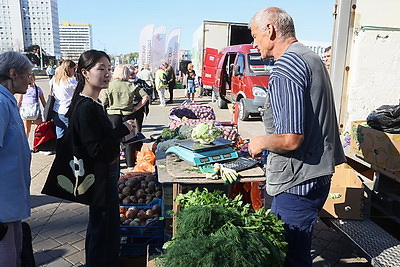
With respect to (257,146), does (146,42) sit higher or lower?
higher

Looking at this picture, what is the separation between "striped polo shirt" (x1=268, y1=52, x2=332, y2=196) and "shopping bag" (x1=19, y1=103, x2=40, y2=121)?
6.12 metres

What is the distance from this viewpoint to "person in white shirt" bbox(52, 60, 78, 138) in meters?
5.91

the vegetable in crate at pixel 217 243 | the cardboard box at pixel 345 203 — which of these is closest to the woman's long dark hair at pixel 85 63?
the vegetable in crate at pixel 217 243

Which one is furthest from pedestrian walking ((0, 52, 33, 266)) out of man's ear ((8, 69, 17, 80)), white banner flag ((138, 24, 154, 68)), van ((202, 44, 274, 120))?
white banner flag ((138, 24, 154, 68))

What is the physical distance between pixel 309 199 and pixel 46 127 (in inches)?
174

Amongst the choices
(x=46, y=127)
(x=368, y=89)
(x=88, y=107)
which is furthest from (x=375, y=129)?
(x=46, y=127)

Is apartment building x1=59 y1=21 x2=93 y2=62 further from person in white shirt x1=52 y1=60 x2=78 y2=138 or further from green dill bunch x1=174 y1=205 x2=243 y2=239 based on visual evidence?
green dill bunch x1=174 y1=205 x2=243 y2=239

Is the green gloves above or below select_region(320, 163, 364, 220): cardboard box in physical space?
above

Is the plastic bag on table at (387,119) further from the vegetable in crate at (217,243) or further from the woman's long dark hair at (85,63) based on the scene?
the woman's long dark hair at (85,63)

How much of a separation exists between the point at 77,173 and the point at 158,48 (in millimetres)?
17840

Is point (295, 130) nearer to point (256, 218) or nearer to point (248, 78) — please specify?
point (256, 218)

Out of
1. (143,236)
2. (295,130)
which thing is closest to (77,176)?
(143,236)

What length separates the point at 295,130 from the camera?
1.91m

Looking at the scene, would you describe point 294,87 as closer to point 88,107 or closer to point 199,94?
point 88,107
